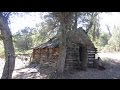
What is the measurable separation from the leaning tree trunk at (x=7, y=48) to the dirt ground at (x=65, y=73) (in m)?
0.13

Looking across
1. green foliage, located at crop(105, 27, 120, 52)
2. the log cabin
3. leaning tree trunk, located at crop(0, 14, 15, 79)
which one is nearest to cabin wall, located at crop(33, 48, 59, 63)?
the log cabin

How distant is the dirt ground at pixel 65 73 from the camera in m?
4.98

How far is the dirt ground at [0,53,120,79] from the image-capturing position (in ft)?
16.4

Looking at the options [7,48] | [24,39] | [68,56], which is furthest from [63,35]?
[24,39]

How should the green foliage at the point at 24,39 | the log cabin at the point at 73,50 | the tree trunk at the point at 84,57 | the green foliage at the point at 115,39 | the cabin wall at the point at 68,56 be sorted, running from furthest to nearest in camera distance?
the tree trunk at the point at 84,57
the log cabin at the point at 73,50
the cabin wall at the point at 68,56
the green foliage at the point at 115,39
the green foliage at the point at 24,39

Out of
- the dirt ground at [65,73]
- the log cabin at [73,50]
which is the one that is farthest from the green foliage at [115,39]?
the log cabin at [73,50]

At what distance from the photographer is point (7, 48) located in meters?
4.80

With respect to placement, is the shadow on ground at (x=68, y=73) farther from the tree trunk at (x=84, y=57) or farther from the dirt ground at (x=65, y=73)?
the tree trunk at (x=84, y=57)

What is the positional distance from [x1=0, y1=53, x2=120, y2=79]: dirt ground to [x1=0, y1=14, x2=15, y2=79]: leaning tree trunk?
13 cm

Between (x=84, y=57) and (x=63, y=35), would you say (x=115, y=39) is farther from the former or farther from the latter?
(x=84, y=57)

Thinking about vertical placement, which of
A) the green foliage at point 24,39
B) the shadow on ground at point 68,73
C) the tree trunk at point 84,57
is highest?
the green foliage at point 24,39

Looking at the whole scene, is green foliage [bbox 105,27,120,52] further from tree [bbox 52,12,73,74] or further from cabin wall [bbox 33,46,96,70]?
cabin wall [bbox 33,46,96,70]

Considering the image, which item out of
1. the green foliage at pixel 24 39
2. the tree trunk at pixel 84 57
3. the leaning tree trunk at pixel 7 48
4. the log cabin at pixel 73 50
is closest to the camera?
the green foliage at pixel 24 39
